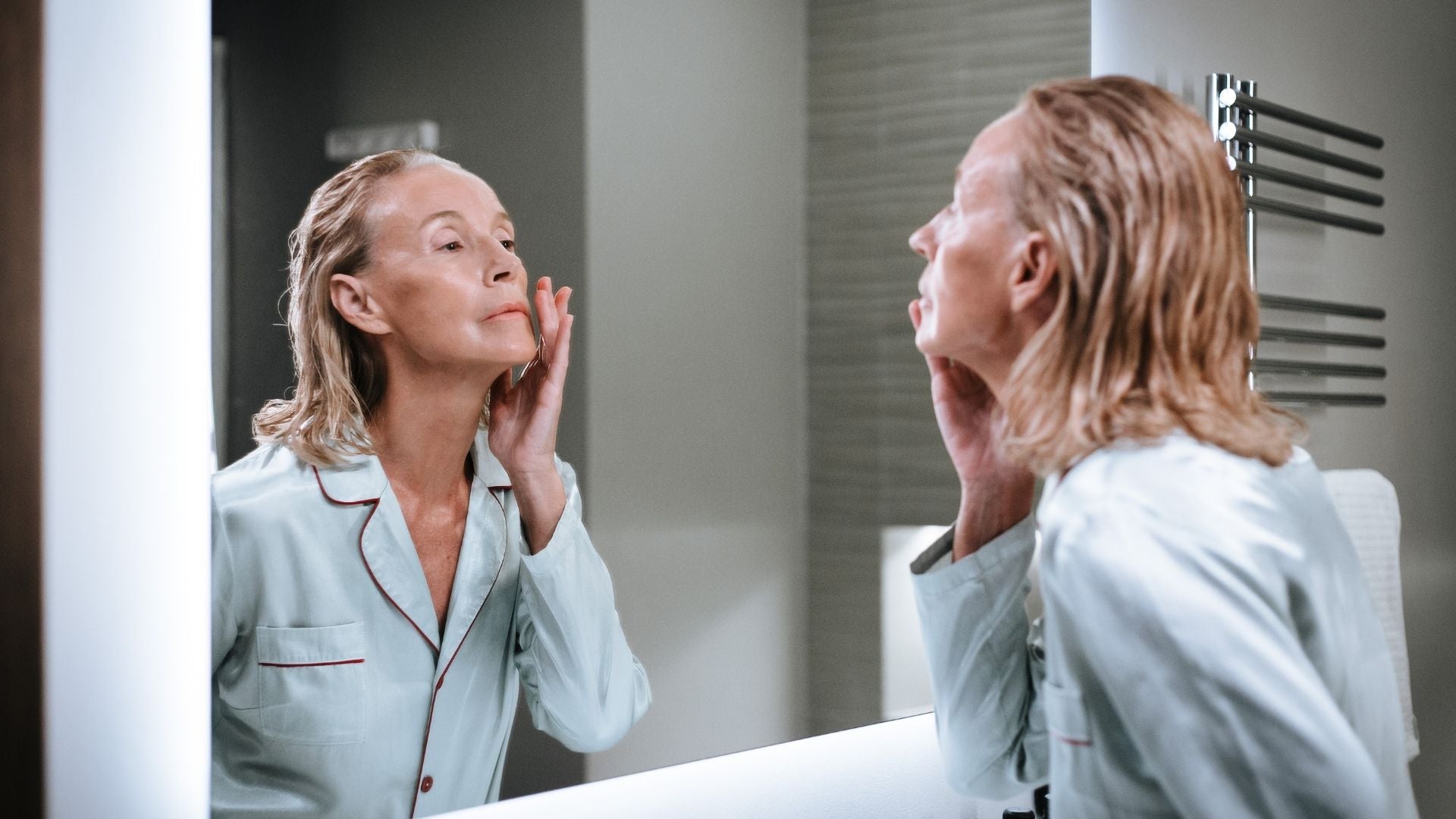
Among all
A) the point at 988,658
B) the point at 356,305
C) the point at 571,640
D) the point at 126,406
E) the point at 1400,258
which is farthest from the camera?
the point at 1400,258

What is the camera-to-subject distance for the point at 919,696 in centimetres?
135

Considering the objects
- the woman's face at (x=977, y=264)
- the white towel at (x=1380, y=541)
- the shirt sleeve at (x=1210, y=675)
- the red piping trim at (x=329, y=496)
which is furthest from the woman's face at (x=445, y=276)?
the white towel at (x=1380, y=541)

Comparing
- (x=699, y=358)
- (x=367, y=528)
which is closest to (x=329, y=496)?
(x=367, y=528)

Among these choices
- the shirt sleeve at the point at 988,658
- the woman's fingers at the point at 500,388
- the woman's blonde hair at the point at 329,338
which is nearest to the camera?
the woman's blonde hair at the point at 329,338

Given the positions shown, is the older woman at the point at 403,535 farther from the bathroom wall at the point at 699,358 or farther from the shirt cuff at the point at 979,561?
the shirt cuff at the point at 979,561

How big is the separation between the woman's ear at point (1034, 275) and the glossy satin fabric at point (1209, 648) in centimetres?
14

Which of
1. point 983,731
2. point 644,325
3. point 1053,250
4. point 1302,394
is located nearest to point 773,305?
point 644,325

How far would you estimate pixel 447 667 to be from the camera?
964mm

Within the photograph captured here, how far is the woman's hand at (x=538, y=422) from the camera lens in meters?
1.01

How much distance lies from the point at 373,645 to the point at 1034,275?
0.61 m

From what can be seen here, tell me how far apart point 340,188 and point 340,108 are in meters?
0.06

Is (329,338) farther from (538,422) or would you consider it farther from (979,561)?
(979,561)

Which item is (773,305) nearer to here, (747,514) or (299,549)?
(747,514)

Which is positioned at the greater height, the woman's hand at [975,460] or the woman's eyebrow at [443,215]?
the woman's eyebrow at [443,215]
